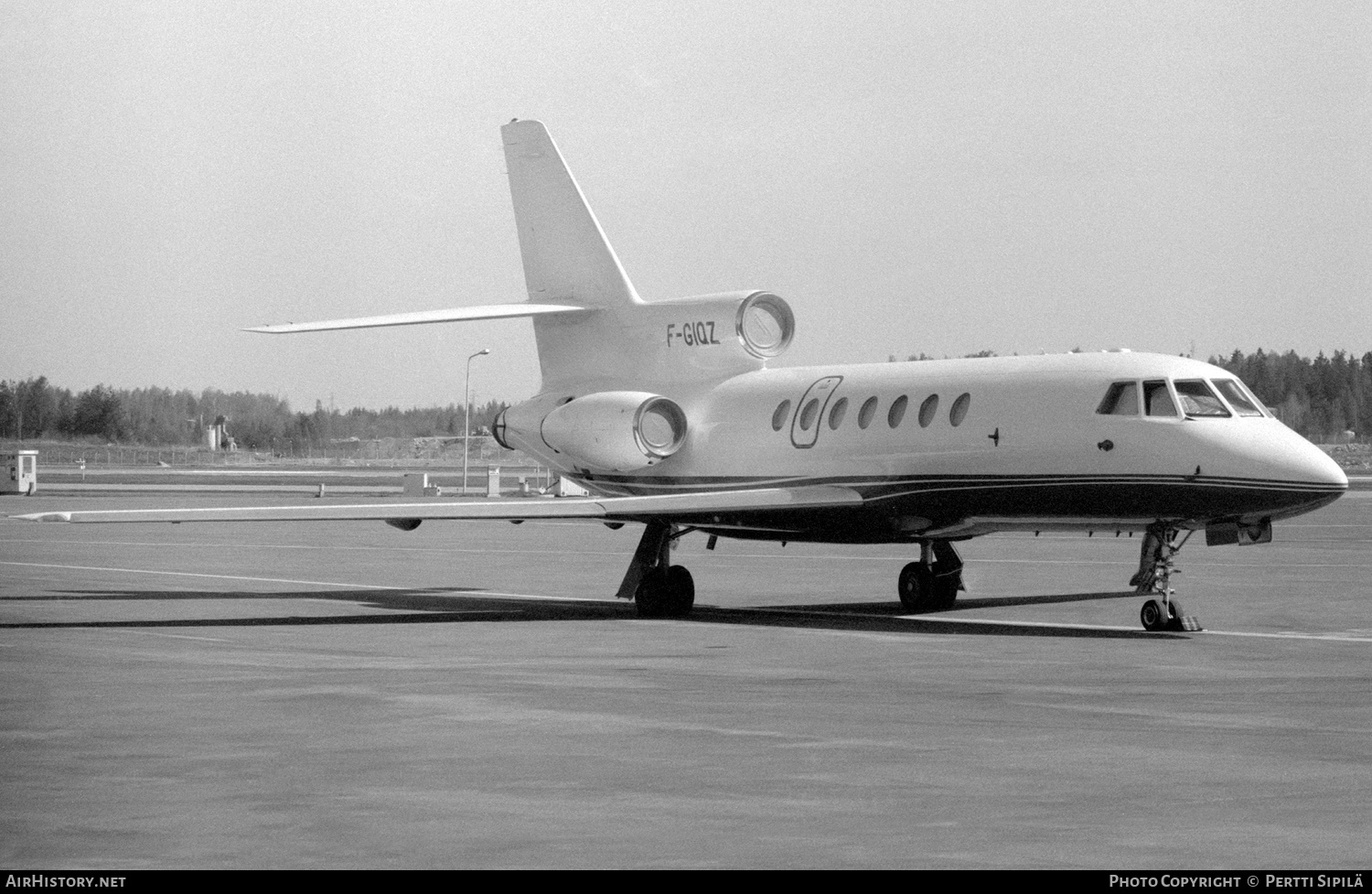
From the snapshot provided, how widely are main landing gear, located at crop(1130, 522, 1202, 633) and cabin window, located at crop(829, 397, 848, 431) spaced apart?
465cm

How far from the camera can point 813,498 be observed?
2259cm

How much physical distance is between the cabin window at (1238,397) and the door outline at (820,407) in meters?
5.27

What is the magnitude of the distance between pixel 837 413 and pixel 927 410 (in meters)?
1.62

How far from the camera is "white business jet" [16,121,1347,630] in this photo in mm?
19938

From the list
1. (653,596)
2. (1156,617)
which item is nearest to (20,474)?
(653,596)

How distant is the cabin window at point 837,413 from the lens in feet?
77.8

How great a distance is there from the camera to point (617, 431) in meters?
25.7

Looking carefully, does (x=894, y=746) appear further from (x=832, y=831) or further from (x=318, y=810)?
(x=318, y=810)

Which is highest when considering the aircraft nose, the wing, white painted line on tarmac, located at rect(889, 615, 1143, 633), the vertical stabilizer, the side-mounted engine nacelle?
Answer: the vertical stabilizer

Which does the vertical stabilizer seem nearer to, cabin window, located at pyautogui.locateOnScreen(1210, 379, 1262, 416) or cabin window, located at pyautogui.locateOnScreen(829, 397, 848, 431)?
cabin window, located at pyautogui.locateOnScreen(829, 397, 848, 431)

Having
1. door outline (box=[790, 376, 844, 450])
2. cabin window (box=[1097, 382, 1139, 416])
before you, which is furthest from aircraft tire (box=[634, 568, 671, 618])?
cabin window (box=[1097, 382, 1139, 416])

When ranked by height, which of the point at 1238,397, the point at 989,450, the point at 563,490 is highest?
the point at 1238,397

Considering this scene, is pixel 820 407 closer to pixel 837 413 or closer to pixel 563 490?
pixel 837 413

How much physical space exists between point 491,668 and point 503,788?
247 inches
